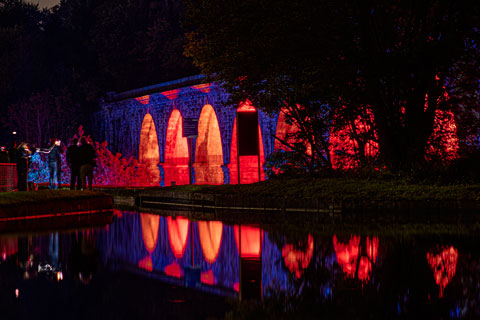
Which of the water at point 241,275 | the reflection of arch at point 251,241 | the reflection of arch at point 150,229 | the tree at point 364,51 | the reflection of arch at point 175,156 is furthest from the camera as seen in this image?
the reflection of arch at point 175,156

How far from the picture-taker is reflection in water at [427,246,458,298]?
661 centimetres

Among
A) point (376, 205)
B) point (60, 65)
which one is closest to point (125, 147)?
point (60, 65)

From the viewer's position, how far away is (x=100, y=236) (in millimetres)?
11453

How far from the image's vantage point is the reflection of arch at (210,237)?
29.7ft

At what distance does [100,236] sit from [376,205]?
5.78 meters

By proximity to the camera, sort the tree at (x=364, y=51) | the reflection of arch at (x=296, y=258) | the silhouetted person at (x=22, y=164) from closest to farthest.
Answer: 1. the reflection of arch at (x=296, y=258)
2. the tree at (x=364, y=51)
3. the silhouetted person at (x=22, y=164)

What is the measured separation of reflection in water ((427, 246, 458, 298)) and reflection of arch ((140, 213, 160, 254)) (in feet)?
11.5

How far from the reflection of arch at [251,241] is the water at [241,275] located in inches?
0.6

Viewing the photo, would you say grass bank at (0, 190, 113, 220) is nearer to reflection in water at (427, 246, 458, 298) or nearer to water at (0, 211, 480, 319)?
water at (0, 211, 480, 319)

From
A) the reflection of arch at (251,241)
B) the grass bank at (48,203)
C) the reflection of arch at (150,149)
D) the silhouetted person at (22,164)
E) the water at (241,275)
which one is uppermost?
the reflection of arch at (150,149)

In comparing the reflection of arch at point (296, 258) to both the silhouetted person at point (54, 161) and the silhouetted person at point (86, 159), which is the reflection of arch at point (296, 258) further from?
the silhouetted person at point (54, 161)

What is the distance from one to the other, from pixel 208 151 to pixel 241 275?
28937 millimetres

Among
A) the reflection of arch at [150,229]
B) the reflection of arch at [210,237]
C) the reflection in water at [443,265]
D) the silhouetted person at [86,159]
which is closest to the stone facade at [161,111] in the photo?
the silhouetted person at [86,159]

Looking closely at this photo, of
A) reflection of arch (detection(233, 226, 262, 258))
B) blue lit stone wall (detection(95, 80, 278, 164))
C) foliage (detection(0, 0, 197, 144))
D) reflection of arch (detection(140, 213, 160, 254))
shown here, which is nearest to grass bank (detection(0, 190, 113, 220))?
reflection of arch (detection(140, 213, 160, 254))
